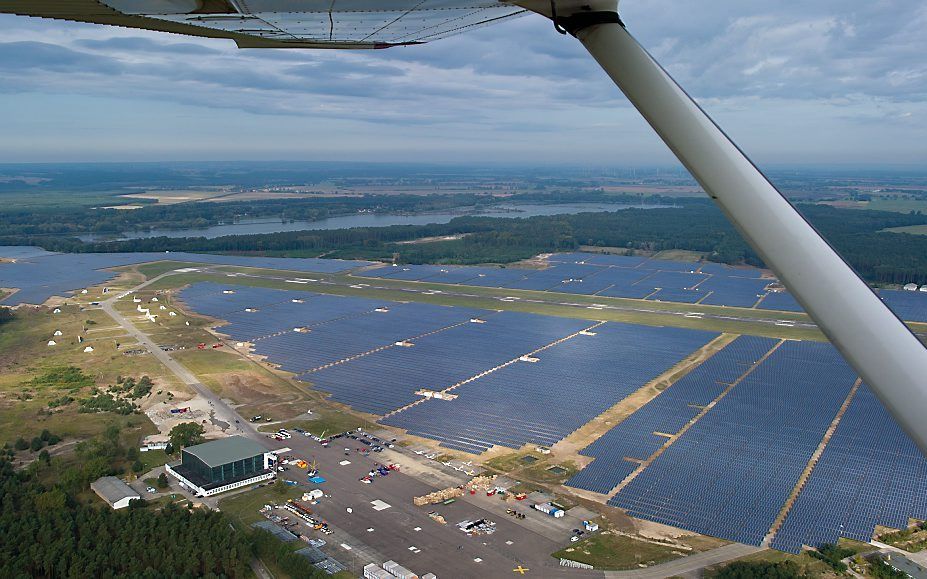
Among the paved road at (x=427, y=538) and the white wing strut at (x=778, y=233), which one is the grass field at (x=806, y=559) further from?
the white wing strut at (x=778, y=233)

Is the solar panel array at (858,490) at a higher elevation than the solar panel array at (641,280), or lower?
lower

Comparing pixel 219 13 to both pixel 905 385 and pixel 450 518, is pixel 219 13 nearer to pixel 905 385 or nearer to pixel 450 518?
pixel 905 385

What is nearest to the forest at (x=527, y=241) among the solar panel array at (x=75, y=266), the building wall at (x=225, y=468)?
the solar panel array at (x=75, y=266)

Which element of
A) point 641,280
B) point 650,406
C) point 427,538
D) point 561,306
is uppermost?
point 641,280

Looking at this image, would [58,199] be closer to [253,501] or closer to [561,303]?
[561,303]

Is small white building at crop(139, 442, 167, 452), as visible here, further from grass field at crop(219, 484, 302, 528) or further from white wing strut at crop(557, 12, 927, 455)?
white wing strut at crop(557, 12, 927, 455)

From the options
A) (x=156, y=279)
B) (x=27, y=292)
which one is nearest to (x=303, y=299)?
(x=156, y=279)

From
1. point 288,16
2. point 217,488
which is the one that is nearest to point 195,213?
point 217,488
